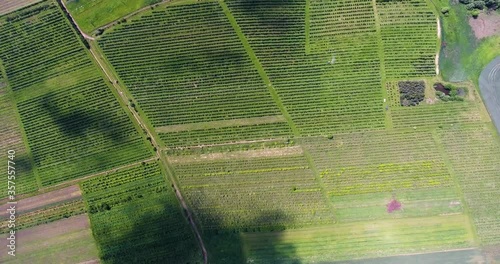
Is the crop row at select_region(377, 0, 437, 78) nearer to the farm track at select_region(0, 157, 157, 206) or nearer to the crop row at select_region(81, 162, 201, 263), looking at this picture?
the crop row at select_region(81, 162, 201, 263)

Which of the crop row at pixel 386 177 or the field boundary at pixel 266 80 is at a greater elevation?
the field boundary at pixel 266 80

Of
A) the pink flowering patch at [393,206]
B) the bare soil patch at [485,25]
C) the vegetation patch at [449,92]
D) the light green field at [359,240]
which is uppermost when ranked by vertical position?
the bare soil patch at [485,25]

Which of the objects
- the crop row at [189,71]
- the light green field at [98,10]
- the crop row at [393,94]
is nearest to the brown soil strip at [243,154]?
the crop row at [189,71]

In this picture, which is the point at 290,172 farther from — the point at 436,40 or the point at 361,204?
the point at 436,40

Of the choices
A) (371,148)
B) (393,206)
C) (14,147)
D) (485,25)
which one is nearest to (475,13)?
(485,25)

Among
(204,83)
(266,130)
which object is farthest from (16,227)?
(266,130)

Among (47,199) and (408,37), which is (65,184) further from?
(408,37)

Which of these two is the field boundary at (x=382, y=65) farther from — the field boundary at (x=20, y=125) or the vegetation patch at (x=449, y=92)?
the field boundary at (x=20, y=125)
